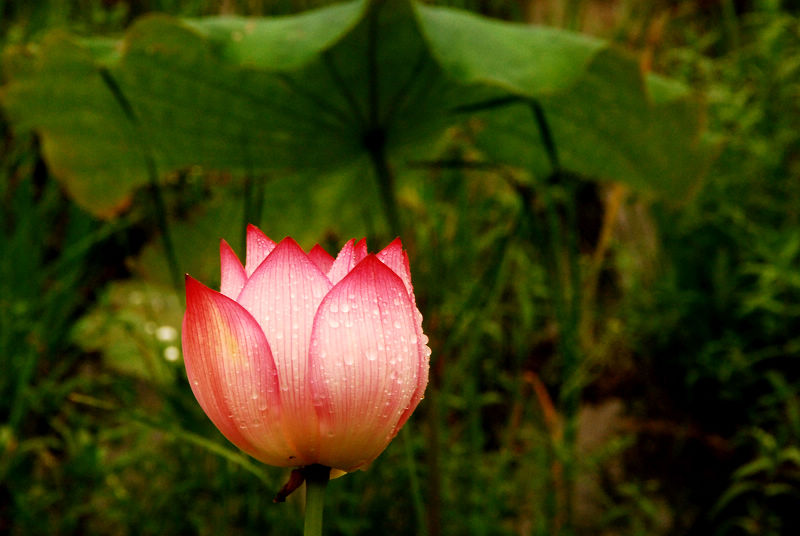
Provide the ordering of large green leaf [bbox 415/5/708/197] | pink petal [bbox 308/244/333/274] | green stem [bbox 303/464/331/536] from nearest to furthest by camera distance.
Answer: green stem [bbox 303/464/331/536] → pink petal [bbox 308/244/333/274] → large green leaf [bbox 415/5/708/197]

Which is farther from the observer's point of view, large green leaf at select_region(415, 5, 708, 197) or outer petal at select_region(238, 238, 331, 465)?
large green leaf at select_region(415, 5, 708, 197)

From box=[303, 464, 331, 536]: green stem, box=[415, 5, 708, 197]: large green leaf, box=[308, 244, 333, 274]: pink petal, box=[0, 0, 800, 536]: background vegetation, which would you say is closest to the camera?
box=[303, 464, 331, 536]: green stem

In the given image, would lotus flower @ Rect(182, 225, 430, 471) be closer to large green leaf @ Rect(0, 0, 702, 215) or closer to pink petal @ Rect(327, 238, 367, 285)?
pink petal @ Rect(327, 238, 367, 285)

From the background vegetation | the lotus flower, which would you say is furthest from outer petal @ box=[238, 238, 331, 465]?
the background vegetation

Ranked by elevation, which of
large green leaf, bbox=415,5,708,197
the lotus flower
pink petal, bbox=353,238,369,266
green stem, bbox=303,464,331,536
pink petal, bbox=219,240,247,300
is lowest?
green stem, bbox=303,464,331,536

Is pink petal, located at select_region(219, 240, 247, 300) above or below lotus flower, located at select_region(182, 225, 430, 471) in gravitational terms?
above

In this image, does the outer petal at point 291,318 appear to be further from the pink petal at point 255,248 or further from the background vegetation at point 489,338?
the background vegetation at point 489,338

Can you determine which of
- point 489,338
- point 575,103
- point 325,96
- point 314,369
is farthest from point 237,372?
point 489,338

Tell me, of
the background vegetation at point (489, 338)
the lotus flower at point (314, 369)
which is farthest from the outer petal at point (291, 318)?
the background vegetation at point (489, 338)
